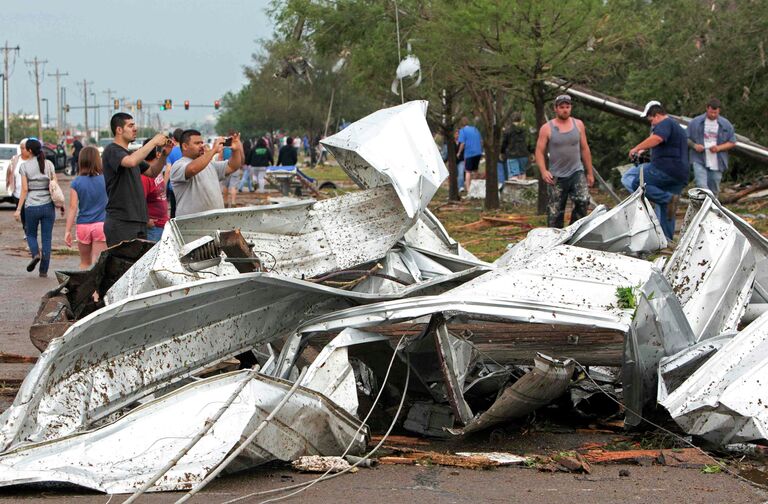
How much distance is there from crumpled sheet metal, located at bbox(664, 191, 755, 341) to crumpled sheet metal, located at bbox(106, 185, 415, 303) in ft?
6.11

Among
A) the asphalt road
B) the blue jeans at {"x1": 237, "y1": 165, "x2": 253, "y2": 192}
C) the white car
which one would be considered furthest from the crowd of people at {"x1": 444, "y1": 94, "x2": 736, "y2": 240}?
the blue jeans at {"x1": 237, "y1": 165, "x2": 253, "y2": 192}

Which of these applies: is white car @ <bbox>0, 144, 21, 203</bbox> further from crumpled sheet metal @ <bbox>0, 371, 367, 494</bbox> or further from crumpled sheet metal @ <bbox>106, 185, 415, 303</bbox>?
crumpled sheet metal @ <bbox>0, 371, 367, 494</bbox>

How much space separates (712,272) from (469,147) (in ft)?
61.4

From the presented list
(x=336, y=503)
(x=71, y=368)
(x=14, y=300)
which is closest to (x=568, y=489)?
(x=336, y=503)

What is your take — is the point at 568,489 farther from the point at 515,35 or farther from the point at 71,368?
the point at 515,35

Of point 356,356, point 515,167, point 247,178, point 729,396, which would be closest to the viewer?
point 729,396

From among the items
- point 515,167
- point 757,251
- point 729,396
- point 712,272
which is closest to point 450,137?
point 515,167

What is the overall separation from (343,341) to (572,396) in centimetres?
146

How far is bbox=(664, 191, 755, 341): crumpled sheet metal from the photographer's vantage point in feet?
22.6

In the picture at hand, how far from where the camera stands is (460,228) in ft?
59.6

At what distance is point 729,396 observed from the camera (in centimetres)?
539

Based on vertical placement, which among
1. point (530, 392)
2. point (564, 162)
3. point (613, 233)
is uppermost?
point (564, 162)

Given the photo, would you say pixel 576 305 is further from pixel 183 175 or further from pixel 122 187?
pixel 122 187

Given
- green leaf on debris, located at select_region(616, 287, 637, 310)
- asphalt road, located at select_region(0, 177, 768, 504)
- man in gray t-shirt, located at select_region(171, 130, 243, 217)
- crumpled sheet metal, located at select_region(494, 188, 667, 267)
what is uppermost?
man in gray t-shirt, located at select_region(171, 130, 243, 217)
